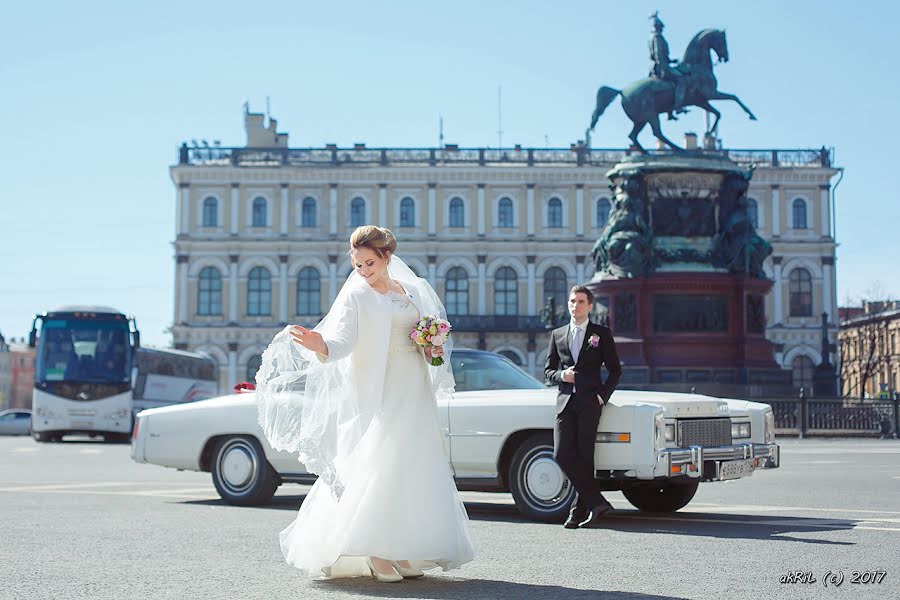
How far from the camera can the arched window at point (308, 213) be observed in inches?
2761

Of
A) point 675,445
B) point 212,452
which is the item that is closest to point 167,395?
point 212,452

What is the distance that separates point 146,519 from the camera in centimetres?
953

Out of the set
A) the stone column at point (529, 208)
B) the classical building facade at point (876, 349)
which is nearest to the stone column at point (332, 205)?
the stone column at point (529, 208)

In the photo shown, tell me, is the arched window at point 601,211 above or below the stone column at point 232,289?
above

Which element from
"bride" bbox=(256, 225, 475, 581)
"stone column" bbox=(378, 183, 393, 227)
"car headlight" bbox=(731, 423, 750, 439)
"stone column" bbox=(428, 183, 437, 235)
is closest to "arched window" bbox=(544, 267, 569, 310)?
"stone column" bbox=(428, 183, 437, 235)

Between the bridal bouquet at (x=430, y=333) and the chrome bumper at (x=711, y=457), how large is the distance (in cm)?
286

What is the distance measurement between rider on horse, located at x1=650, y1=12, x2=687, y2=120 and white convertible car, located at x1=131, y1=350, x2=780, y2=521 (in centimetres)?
1827

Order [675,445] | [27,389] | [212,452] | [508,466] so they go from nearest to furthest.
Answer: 1. [675,445]
2. [508,466]
3. [212,452]
4. [27,389]

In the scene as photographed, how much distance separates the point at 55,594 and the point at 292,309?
64.8 meters

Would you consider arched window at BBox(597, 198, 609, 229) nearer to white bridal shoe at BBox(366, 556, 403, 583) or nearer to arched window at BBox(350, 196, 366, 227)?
arched window at BBox(350, 196, 366, 227)

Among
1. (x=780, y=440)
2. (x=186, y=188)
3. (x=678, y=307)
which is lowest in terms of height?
(x=780, y=440)

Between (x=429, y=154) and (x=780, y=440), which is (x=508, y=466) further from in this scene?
(x=429, y=154)

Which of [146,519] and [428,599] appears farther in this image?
[146,519]

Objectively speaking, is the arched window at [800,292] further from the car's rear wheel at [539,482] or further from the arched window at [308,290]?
the car's rear wheel at [539,482]
